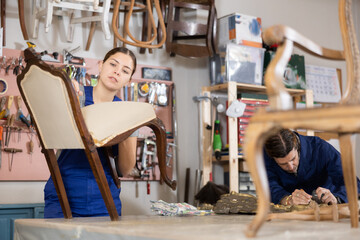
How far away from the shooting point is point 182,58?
4750 mm

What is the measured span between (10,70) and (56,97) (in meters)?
2.40

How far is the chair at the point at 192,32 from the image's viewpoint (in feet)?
14.5

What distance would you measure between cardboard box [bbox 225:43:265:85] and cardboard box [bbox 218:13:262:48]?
7 centimetres

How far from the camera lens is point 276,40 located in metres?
1.13

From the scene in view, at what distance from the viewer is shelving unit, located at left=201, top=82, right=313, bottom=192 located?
4254 millimetres

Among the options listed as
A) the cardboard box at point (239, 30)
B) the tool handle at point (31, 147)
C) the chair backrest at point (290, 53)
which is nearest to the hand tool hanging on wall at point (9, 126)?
the tool handle at point (31, 147)

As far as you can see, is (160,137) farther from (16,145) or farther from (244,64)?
(244,64)

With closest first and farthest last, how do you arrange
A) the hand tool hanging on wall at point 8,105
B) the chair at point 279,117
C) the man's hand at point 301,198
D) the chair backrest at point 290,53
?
the chair at point 279,117
the chair backrest at point 290,53
the man's hand at point 301,198
the hand tool hanging on wall at point 8,105

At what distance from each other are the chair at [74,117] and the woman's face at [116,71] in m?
0.33

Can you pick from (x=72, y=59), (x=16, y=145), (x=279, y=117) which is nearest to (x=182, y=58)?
(x=72, y=59)

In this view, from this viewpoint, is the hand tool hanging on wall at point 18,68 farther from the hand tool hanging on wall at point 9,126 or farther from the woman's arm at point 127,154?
the woman's arm at point 127,154

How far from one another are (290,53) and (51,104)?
919 mm

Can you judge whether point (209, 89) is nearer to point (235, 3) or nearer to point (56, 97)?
point (235, 3)

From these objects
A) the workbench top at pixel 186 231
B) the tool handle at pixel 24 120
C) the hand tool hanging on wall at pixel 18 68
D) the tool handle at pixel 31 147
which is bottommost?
the workbench top at pixel 186 231
